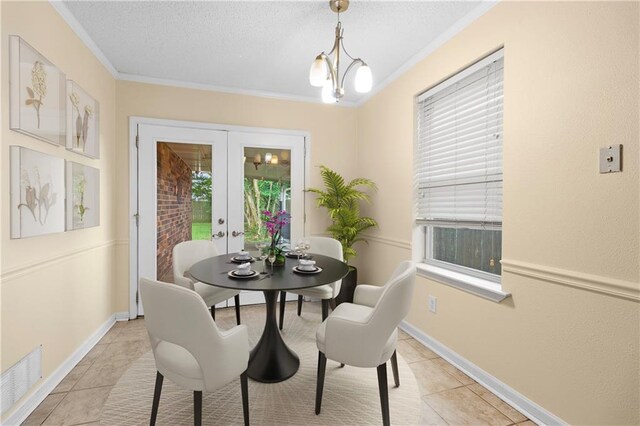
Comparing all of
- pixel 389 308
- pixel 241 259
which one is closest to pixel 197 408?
pixel 389 308

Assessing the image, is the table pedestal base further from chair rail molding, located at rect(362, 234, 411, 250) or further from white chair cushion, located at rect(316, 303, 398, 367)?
chair rail molding, located at rect(362, 234, 411, 250)

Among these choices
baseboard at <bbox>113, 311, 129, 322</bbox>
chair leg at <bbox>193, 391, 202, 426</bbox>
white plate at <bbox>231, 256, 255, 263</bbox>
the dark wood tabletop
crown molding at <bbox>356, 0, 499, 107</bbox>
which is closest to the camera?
chair leg at <bbox>193, 391, 202, 426</bbox>

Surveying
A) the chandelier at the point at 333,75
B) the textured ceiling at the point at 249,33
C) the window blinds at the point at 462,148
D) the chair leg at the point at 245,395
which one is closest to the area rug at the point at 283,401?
the chair leg at the point at 245,395

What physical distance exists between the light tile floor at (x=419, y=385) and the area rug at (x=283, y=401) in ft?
0.26

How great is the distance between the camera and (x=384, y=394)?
5.26 feet

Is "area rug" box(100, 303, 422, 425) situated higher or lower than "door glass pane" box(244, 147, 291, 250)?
lower

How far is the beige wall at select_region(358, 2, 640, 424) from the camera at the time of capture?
4.52ft

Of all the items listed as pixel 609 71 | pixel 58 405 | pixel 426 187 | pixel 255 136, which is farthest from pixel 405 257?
pixel 58 405

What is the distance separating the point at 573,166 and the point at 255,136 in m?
3.12

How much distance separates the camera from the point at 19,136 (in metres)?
1.71

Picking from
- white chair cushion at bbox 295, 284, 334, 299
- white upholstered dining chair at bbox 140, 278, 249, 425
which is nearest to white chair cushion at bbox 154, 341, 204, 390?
white upholstered dining chair at bbox 140, 278, 249, 425

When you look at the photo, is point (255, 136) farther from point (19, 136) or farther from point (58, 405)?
point (58, 405)

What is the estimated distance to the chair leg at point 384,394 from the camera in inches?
62.1

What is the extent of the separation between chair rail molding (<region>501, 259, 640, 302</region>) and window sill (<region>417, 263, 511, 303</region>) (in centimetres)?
18
